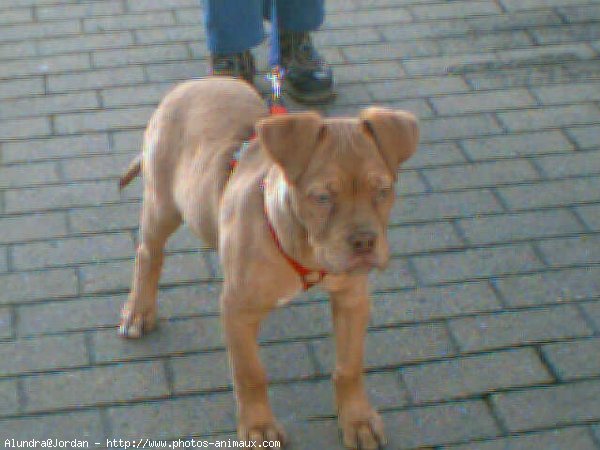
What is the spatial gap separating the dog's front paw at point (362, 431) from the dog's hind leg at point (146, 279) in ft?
2.99

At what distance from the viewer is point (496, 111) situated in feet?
17.7

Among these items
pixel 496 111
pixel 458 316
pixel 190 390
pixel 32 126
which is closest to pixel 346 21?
pixel 496 111

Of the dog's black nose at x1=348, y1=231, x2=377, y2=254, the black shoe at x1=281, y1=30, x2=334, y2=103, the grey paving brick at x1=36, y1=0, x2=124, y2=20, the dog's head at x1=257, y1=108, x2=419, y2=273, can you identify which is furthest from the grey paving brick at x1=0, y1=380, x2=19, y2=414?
the grey paving brick at x1=36, y1=0, x2=124, y2=20

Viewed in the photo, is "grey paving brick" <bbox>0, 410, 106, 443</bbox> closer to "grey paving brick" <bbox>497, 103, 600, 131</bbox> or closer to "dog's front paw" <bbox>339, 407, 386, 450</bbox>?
"dog's front paw" <bbox>339, 407, 386, 450</bbox>

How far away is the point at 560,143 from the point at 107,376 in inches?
106

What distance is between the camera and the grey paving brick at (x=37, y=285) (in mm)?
4055

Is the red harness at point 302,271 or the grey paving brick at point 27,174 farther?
the grey paving brick at point 27,174

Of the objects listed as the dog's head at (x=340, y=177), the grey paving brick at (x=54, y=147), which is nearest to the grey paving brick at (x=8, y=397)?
the dog's head at (x=340, y=177)

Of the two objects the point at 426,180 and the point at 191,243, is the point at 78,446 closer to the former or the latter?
the point at 191,243

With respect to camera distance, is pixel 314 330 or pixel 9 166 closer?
pixel 314 330

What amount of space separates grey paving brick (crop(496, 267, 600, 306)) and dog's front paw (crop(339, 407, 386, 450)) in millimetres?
957

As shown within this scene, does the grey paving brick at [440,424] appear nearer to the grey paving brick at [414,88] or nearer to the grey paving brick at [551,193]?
the grey paving brick at [551,193]

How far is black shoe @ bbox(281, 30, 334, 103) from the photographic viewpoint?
5352 millimetres

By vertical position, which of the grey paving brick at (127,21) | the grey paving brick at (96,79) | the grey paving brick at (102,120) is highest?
the grey paving brick at (127,21)
